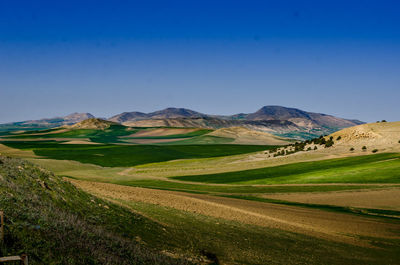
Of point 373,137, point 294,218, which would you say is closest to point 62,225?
point 294,218

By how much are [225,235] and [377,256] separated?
8.17m

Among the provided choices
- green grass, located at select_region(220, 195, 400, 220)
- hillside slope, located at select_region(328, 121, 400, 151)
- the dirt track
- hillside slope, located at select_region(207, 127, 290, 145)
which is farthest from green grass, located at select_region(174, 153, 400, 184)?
hillside slope, located at select_region(207, 127, 290, 145)

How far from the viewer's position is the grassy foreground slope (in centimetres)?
942

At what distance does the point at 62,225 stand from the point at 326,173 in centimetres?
4578

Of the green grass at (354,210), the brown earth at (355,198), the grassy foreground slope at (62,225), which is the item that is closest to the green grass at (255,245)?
the grassy foreground slope at (62,225)

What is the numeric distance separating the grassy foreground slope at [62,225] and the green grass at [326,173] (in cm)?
3382

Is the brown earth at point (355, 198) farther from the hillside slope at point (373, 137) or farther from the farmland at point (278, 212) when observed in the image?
the hillside slope at point (373, 137)

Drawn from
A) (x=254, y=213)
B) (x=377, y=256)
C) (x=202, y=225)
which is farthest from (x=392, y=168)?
(x=202, y=225)

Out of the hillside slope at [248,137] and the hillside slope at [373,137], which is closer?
the hillside slope at [373,137]

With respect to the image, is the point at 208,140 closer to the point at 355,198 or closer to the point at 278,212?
the point at 355,198

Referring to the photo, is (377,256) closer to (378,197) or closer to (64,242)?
(64,242)

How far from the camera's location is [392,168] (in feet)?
156

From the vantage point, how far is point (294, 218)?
25.9 m

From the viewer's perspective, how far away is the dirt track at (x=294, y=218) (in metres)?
22.4
